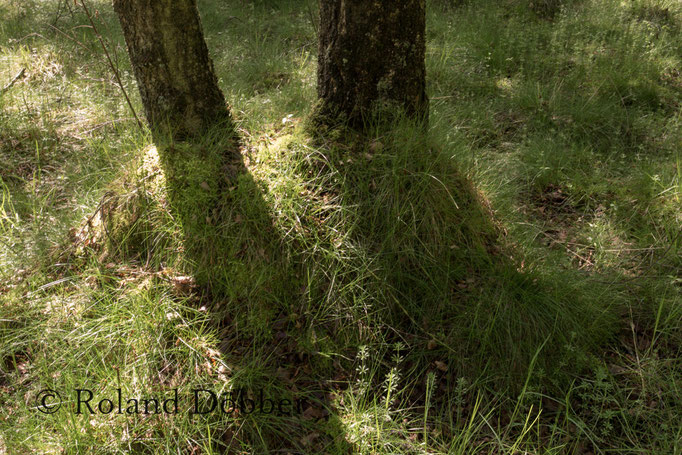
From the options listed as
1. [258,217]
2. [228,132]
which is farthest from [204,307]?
[228,132]

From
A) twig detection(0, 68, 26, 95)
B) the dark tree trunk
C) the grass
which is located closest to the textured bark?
the grass

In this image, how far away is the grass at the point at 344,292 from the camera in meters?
2.10

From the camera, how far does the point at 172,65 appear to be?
2.94 m

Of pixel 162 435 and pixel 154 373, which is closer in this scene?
pixel 162 435

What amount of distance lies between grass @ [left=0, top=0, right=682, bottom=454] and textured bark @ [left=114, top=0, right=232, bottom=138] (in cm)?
20

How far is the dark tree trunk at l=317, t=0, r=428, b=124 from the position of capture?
2.70 meters

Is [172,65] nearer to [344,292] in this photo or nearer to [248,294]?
[248,294]

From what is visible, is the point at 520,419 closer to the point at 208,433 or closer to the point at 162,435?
the point at 208,433

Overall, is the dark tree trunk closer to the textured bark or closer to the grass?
the grass

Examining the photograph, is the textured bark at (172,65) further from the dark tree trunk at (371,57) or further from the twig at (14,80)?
the twig at (14,80)

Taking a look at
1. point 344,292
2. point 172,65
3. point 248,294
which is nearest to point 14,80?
point 172,65

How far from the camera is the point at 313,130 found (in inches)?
115

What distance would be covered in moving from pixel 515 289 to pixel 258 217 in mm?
1496

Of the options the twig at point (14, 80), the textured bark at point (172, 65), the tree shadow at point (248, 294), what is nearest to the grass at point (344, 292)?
the tree shadow at point (248, 294)
